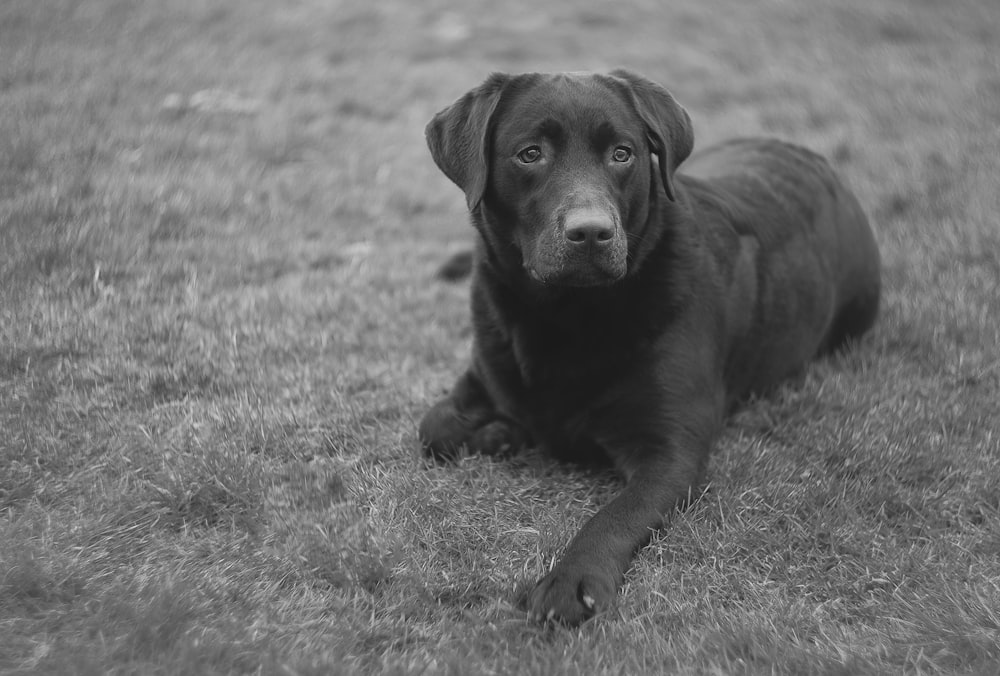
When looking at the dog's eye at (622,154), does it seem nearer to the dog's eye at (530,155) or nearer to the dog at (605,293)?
the dog at (605,293)

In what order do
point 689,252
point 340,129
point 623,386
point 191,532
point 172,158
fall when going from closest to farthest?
point 191,532
point 623,386
point 689,252
point 172,158
point 340,129

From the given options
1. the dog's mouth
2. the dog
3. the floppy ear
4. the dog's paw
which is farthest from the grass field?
the floppy ear

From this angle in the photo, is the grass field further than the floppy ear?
No

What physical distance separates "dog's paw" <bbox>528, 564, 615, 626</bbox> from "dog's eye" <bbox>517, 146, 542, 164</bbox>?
4.61 feet

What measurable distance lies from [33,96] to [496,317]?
457 cm

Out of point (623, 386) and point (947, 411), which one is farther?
point (947, 411)

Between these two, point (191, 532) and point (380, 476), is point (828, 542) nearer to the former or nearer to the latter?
point (380, 476)

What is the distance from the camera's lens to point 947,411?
147 inches

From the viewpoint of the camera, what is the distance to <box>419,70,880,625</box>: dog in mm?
3164

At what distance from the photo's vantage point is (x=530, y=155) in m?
3.32

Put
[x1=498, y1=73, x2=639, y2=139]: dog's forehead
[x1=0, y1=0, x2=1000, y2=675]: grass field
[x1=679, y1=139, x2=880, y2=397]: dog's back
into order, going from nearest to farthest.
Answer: [x1=0, y1=0, x2=1000, y2=675]: grass field, [x1=498, y1=73, x2=639, y2=139]: dog's forehead, [x1=679, y1=139, x2=880, y2=397]: dog's back

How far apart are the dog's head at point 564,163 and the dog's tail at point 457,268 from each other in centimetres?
164

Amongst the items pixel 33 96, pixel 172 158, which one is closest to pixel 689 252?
pixel 172 158

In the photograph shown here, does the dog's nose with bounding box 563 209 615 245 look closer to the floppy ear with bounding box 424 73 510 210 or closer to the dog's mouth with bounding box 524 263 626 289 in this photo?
the dog's mouth with bounding box 524 263 626 289
